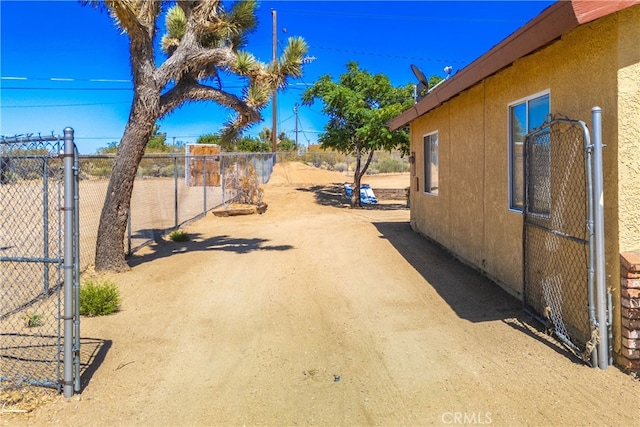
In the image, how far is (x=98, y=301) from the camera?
21.5 ft

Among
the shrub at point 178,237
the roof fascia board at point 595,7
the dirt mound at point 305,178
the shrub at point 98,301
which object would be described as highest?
the dirt mound at point 305,178

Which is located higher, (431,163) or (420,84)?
(420,84)

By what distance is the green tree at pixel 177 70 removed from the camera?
356 inches

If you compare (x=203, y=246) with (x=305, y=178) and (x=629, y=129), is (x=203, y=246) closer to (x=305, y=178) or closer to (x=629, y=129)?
(x=629, y=129)

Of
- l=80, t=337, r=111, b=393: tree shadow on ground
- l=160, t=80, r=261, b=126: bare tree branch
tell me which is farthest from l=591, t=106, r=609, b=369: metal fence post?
l=160, t=80, r=261, b=126: bare tree branch

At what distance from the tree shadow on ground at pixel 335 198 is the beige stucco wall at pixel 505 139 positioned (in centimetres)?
1085

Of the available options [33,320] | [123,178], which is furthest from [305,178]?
[33,320]

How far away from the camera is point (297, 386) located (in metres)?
4.41

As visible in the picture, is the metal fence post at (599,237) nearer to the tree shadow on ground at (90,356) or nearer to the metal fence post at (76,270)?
the metal fence post at (76,270)

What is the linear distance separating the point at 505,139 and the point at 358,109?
48.0 feet

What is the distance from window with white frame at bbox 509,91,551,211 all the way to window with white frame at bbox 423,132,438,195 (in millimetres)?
4196

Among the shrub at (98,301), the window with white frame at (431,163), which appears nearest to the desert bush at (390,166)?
the window with white frame at (431,163)

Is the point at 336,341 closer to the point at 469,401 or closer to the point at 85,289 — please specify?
the point at 469,401

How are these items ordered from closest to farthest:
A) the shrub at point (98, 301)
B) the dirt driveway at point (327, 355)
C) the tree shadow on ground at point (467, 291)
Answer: the dirt driveway at point (327, 355) → the tree shadow on ground at point (467, 291) → the shrub at point (98, 301)
